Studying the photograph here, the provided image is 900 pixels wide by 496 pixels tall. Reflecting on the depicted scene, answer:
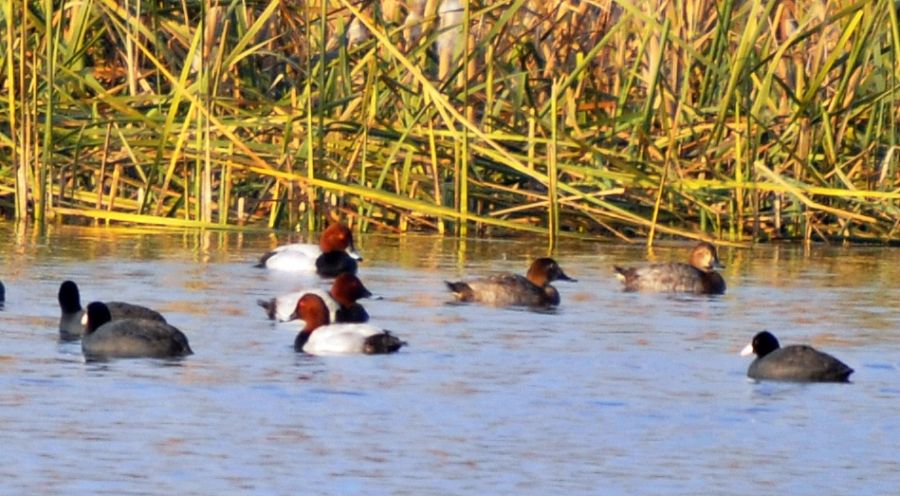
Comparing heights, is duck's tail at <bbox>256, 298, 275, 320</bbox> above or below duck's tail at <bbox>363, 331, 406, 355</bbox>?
above

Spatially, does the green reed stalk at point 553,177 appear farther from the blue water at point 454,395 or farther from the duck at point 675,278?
the duck at point 675,278

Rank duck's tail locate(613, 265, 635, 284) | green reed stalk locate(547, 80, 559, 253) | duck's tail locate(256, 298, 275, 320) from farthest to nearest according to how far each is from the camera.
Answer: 1. green reed stalk locate(547, 80, 559, 253)
2. duck's tail locate(613, 265, 635, 284)
3. duck's tail locate(256, 298, 275, 320)

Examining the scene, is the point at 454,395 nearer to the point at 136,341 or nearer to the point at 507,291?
the point at 136,341

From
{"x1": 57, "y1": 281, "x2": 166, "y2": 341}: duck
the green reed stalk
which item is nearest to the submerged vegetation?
the green reed stalk

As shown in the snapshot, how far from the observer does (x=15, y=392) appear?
27.8 feet

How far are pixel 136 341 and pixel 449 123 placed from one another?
186 inches

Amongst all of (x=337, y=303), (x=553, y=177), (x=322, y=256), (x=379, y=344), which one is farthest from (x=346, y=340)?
(x=553, y=177)

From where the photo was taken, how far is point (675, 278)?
40.8ft

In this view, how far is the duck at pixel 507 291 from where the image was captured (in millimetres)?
11547

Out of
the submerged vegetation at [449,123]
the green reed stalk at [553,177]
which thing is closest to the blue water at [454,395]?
the green reed stalk at [553,177]

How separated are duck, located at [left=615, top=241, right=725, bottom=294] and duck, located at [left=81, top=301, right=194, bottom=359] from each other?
3480 mm

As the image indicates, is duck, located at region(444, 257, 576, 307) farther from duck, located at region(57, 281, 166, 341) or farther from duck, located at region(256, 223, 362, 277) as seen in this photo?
duck, located at region(57, 281, 166, 341)

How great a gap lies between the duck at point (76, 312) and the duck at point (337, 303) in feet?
2.58

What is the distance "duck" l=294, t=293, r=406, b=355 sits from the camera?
975 centimetres
